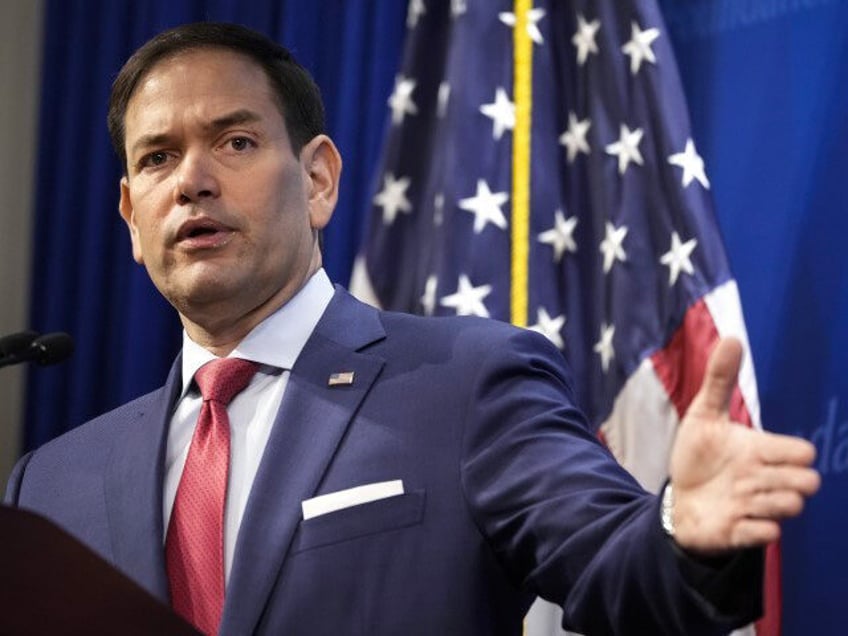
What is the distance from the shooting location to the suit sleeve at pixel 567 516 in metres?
1.21

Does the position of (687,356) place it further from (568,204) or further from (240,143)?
(240,143)

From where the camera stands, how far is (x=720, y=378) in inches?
43.5

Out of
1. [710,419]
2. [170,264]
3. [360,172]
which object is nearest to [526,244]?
[360,172]

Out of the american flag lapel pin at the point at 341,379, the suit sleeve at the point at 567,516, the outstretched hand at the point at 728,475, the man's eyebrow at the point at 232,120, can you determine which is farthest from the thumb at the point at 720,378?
the man's eyebrow at the point at 232,120

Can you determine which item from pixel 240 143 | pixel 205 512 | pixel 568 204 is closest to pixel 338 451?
pixel 205 512

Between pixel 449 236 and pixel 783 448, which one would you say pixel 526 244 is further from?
pixel 783 448

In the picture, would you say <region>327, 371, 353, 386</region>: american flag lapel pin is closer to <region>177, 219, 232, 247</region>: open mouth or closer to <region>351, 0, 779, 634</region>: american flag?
<region>177, 219, 232, 247</region>: open mouth

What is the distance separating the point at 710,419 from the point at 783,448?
0.08m

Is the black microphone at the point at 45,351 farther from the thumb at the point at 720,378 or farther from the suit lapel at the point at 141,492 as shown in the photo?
the thumb at the point at 720,378

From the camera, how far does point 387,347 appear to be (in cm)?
182

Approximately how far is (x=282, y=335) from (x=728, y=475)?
2.94ft

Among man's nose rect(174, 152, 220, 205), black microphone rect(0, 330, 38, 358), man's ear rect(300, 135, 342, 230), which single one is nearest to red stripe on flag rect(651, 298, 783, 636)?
man's ear rect(300, 135, 342, 230)

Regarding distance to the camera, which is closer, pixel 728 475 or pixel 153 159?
pixel 728 475

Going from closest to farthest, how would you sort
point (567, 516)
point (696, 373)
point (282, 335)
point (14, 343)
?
1. point (567, 516)
2. point (14, 343)
3. point (282, 335)
4. point (696, 373)
